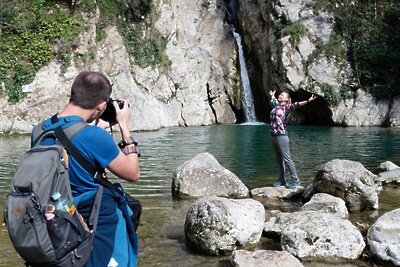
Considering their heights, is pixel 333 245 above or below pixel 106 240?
below

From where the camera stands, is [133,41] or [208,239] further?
[133,41]

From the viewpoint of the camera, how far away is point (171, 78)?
37.8 m

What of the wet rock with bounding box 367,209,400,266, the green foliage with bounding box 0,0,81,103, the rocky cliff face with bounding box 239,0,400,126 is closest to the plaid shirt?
the wet rock with bounding box 367,209,400,266

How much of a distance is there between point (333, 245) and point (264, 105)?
36434 millimetres

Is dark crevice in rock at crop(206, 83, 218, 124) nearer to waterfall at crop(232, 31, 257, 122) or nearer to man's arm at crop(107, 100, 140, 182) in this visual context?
waterfall at crop(232, 31, 257, 122)

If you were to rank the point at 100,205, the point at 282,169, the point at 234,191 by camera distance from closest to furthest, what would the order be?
the point at 100,205
the point at 234,191
the point at 282,169

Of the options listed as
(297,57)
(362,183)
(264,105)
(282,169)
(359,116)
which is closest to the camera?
(362,183)

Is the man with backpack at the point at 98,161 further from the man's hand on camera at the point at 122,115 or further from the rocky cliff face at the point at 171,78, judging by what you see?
the rocky cliff face at the point at 171,78

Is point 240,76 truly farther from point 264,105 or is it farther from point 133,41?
point 133,41

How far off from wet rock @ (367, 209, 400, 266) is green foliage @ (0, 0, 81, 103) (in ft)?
83.9

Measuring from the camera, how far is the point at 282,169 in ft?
32.3

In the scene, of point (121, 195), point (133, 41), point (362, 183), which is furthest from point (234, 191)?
point (133, 41)

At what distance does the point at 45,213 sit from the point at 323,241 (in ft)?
12.8

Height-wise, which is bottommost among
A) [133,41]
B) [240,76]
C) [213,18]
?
[240,76]
